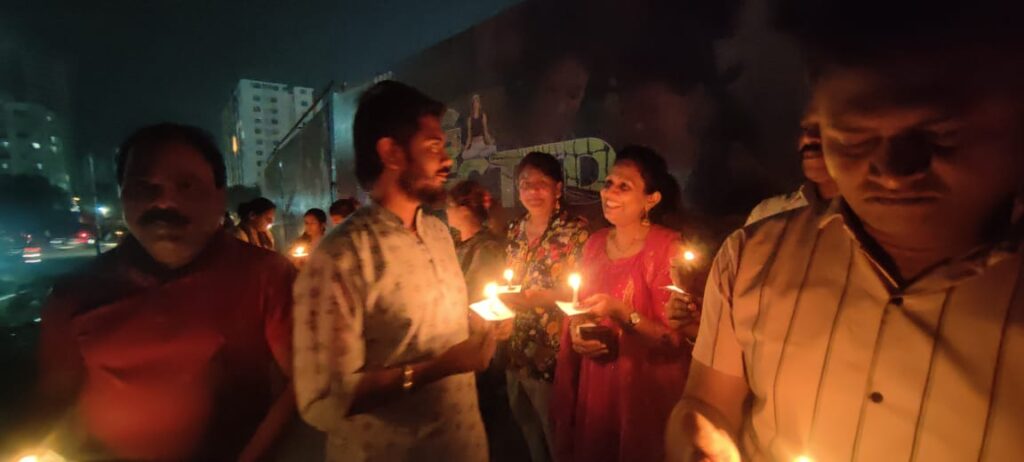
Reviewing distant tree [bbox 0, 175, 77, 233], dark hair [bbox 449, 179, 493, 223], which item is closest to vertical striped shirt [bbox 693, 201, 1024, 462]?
dark hair [bbox 449, 179, 493, 223]

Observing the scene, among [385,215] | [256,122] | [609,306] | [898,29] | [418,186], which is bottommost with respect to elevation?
[609,306]

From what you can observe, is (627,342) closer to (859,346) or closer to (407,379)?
(407,379)

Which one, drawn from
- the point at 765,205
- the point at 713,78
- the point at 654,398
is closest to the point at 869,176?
the point at 654,398

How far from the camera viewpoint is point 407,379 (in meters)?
1.99

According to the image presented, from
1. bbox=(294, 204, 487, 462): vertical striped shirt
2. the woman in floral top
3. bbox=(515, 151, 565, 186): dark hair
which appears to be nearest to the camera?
bbox=(294, 204, 487, 462): vertical striped shirt

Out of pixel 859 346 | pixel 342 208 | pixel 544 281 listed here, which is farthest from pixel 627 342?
pixel 342 208

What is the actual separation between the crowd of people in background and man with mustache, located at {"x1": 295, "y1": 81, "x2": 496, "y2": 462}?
0.03ft

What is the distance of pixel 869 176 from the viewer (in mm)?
1175

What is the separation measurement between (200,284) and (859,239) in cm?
242

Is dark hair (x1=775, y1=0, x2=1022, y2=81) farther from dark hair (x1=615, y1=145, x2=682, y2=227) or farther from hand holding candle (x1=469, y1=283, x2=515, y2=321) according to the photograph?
dark hair (x1=615, y1=145, x2=682, y2=227)

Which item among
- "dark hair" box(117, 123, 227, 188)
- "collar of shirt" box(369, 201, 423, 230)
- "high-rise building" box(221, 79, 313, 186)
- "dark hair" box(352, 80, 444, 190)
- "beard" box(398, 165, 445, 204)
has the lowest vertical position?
"collar of shirt" box(369, 201, 423, 230)

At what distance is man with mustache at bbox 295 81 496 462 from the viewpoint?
1870 mm

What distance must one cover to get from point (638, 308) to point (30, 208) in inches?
1504

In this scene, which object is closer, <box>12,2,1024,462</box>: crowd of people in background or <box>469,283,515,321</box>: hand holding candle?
<box>12,2,1024,462</box>: crowd of people in background
